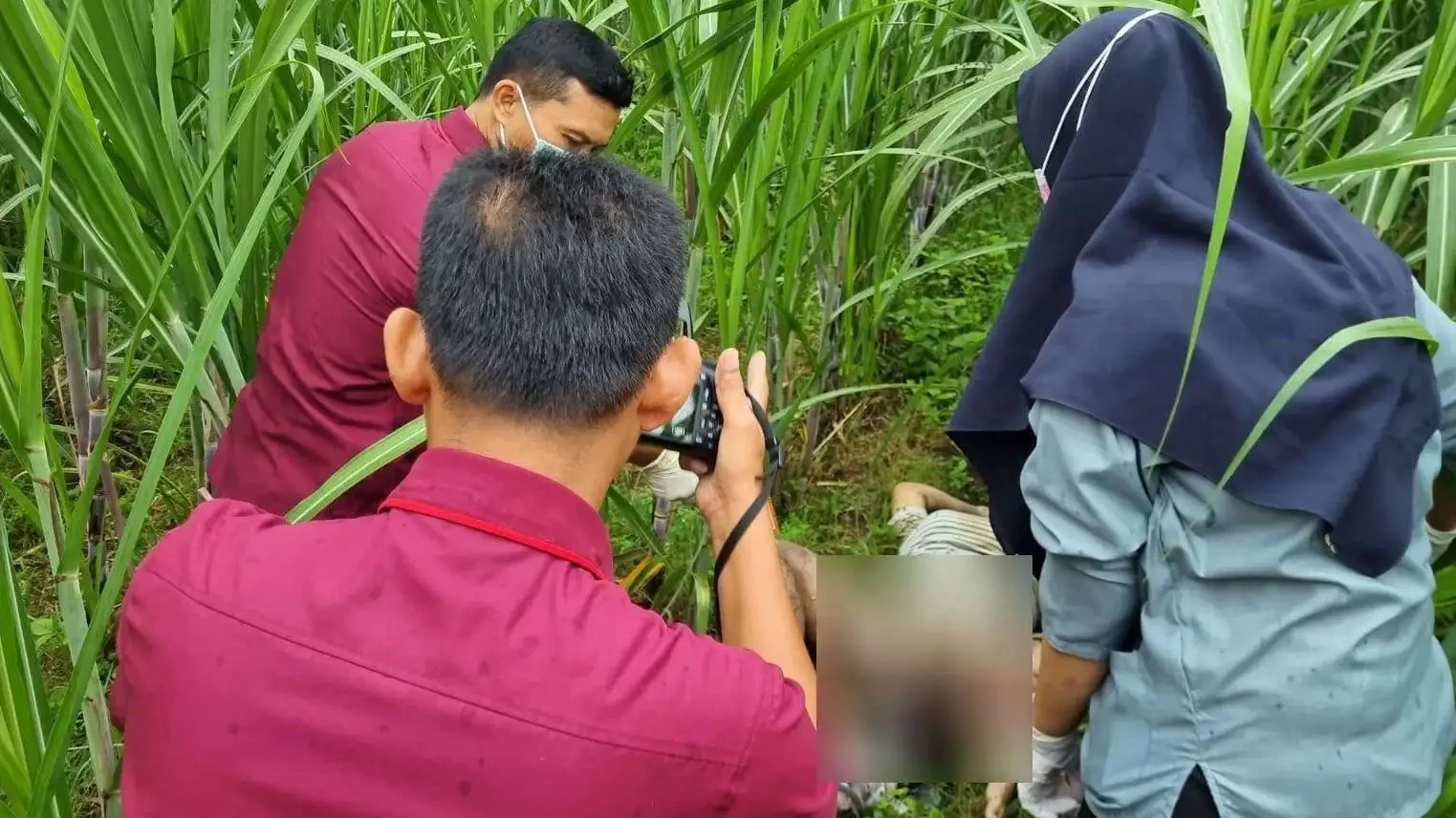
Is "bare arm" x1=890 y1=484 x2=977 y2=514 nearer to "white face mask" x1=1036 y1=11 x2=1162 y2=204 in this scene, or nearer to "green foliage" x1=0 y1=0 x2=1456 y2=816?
"green foliage" x1=0 y1=0 x2=1456 y2=816

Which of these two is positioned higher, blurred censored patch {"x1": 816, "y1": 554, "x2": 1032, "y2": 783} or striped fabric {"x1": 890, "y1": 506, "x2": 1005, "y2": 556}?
blurred censored patch {"x1": 816, "y1": 554, "x2": 1032, "y2": 783}

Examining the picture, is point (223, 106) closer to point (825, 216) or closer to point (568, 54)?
point (568, 54)

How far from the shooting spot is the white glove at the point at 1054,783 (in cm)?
108

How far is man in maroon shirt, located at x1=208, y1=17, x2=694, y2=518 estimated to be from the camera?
3.90ft

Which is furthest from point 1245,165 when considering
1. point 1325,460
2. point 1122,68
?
point 1325,460

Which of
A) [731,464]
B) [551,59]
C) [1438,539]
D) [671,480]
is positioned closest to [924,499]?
[671,480]

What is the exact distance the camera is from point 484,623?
505 millimetres

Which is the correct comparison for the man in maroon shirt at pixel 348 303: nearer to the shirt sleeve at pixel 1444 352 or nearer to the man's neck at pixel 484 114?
the man's neck at pixel 484 114

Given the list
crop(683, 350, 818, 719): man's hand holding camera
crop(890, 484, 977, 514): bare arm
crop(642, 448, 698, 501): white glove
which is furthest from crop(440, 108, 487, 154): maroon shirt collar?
crop(890, 484, 977, 514): bare arm

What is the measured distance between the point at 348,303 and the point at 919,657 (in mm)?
810

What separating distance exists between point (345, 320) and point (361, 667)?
31.9 inches

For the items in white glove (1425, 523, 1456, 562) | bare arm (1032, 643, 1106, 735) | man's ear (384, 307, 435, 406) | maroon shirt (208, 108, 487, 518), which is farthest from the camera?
maroon shirt (208, 108, 487, 518)

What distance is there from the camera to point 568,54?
1.31 metres

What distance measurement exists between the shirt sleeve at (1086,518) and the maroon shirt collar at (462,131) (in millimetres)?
799
